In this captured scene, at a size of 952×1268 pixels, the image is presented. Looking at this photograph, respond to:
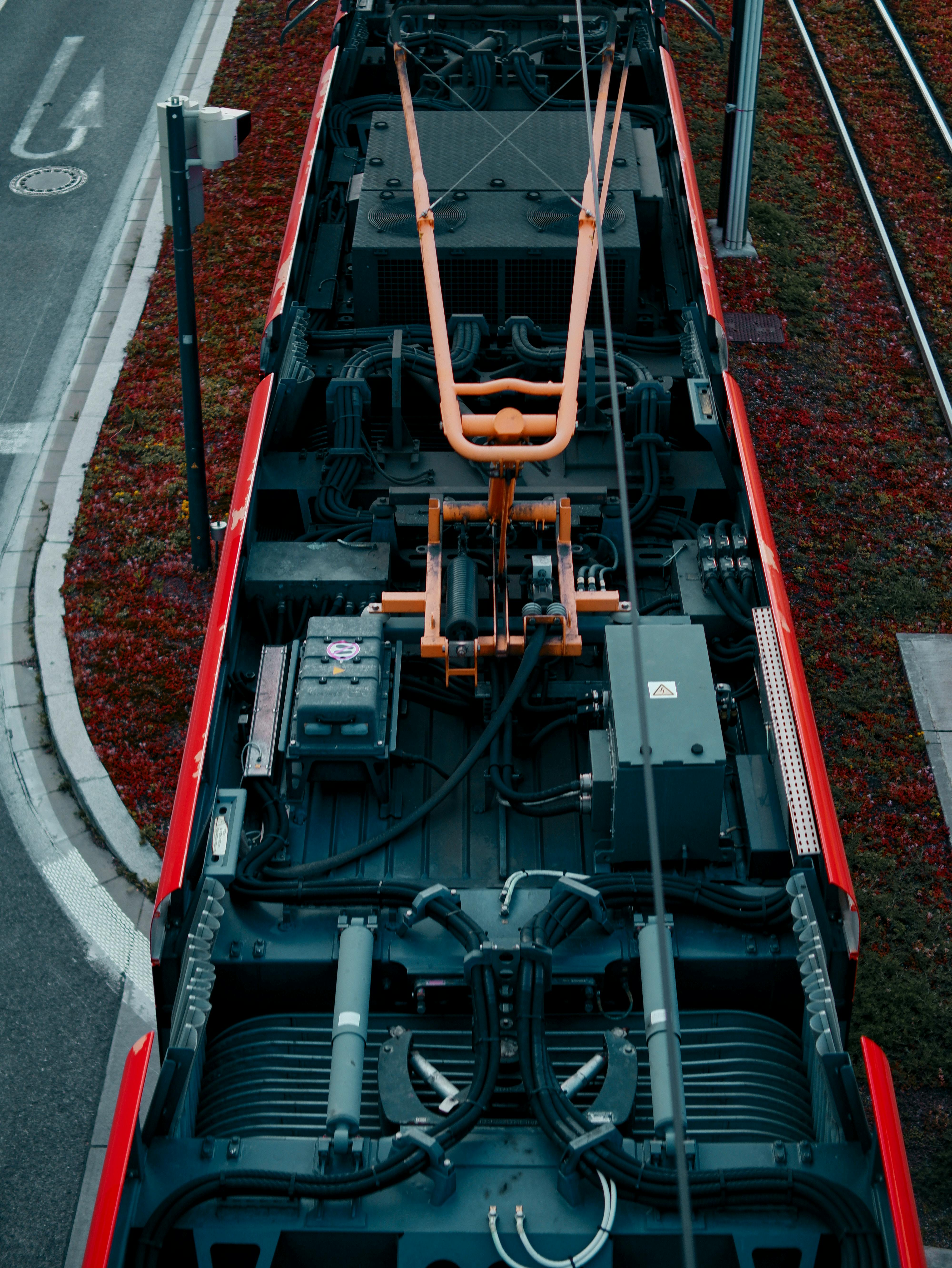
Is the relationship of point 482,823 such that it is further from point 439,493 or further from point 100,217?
point 100,217

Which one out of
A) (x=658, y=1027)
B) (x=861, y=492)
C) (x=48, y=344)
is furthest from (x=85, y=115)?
(x=658, y=1027)

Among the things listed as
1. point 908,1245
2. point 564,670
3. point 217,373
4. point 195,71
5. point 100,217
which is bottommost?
point 908,1245

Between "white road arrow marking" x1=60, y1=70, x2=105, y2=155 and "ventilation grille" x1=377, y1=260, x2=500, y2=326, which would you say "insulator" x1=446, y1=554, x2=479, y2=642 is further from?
"white road arrow marking" x1=60, y1=70, x2=105, y2=155

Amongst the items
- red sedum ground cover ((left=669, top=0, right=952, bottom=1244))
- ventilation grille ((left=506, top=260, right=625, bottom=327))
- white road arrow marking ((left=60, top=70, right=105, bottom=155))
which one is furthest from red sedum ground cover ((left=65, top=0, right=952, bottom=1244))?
ventilation grille ((left=506, top=260, right=625, bottom=327))

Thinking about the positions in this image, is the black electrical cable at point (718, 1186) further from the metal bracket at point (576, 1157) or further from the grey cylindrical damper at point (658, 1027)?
the grey cylindrical damper at point (658, 1027)

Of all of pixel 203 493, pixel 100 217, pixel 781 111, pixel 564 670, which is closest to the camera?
pixel 564 670

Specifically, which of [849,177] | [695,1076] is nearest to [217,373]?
[849,177]
